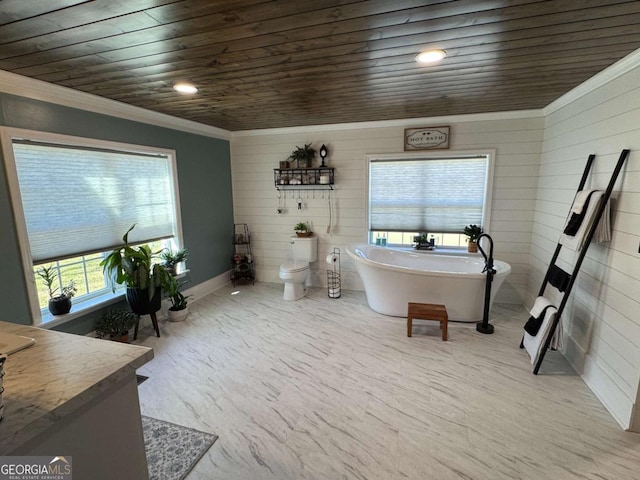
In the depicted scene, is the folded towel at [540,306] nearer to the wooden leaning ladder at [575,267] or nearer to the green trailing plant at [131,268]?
the wooden leaning ladder at [575,267]

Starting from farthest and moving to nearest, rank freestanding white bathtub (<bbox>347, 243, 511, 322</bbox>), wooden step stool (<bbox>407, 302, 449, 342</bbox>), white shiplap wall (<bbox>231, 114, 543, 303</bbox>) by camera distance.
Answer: white shiplap wall (<bbox>231, 114, 543, 303</bbox>)
freestanding white bathtub (<bbox>347, 243, 511, 322</bbox>)
wooden step stool (<bbox>407, 302, 449, 342</bbox>)

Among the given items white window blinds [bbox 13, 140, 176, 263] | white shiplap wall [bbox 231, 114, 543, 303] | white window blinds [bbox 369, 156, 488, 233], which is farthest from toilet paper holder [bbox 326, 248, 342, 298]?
white window blinds [bbox 13, 140, 176, 263]

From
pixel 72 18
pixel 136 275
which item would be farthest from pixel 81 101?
pixel 136 275

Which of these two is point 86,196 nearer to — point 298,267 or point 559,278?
point 298,267

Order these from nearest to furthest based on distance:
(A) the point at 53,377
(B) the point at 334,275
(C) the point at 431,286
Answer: (A) the point at 53,377 < (C) the point at 431,286 < (B) the point at 334,275

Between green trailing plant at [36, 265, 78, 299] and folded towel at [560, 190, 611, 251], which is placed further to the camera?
green trailing plant at [36, 265, 78, 299]

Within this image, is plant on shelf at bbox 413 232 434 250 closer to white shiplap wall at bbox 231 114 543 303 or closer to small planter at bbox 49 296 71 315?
white shiplap wall at bbox 231 114 543 303

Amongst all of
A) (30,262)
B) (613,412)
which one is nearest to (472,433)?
(613,412)

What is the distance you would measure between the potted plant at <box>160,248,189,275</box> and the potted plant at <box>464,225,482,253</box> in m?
3.68

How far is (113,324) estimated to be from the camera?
2.96 meters

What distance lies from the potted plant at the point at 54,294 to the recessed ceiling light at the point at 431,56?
3402 mm

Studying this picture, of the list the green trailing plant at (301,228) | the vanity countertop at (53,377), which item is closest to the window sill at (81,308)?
the vanity countertop at (53,377)

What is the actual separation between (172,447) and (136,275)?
1702 mm

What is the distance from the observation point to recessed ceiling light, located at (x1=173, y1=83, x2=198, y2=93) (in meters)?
2.59
